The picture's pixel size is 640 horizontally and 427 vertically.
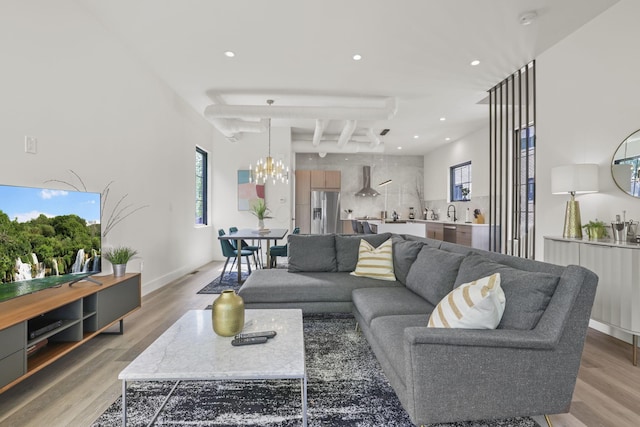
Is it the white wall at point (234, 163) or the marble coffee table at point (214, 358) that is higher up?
the white wall at point (234, 163)

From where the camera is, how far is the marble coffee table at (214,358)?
1.49 meters

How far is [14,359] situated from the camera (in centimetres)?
182

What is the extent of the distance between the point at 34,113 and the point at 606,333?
18.0ft

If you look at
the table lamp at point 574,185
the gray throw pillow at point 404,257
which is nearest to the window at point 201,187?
the gray throw pillow at point 404,257

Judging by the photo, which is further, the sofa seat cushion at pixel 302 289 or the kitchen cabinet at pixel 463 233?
the kitchen cabinet at pixel 463 233

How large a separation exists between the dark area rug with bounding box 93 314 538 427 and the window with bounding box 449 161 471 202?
21.7 ft

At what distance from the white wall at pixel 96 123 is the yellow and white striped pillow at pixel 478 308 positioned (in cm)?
316

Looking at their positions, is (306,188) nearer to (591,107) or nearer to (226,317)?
(591,107)

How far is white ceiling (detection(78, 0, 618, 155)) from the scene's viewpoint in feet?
9.95

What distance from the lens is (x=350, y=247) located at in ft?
12.0

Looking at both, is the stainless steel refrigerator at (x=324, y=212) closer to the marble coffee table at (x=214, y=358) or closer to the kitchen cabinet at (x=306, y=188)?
the kitchen cabinet at (x=306, y=188)

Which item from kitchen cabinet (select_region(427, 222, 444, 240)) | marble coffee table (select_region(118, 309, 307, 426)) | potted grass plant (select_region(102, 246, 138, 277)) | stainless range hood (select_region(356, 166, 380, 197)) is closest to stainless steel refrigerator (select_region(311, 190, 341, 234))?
stainless range hood (select_region(356, 166, 380, 197))

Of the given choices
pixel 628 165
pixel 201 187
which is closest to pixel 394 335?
pixel 628 165

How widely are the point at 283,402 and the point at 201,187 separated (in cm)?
593
